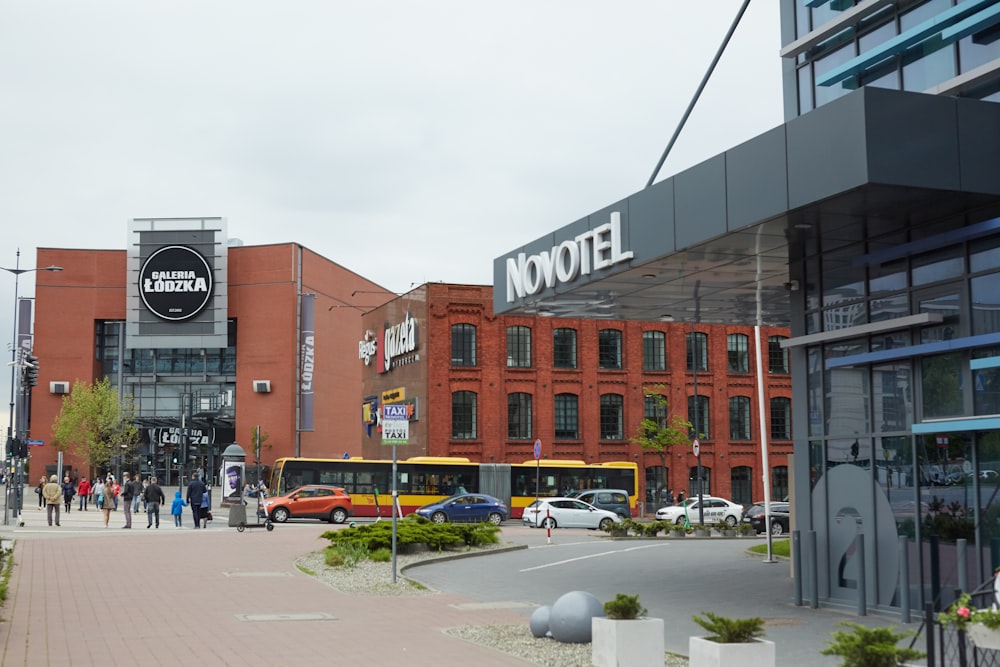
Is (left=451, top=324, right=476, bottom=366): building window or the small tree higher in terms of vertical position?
(left=451, top=324, right=476, bottom=366): building window

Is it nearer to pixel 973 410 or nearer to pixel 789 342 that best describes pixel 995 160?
pixel 973 410

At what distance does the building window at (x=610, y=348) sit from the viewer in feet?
214

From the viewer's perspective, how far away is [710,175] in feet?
49.8

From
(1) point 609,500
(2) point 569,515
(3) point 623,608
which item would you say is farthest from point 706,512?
(3) point 623,608

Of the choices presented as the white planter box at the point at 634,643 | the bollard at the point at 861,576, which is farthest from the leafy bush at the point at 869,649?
the bollard at the point at 861,576

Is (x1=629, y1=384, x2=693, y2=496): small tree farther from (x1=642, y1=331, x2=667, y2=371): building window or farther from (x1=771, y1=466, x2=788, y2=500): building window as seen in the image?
(x1=771, y1=466, x2=788, y2=500): building window

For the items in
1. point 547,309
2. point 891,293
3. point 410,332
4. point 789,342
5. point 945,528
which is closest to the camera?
point 945,528

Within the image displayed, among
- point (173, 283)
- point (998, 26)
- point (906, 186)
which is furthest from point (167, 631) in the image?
→ point (173, 283)

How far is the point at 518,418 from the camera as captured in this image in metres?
62.6

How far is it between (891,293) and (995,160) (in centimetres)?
280

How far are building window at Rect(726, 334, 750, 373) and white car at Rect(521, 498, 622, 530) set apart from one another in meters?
23.7

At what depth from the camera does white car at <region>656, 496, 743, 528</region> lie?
49.4 metres

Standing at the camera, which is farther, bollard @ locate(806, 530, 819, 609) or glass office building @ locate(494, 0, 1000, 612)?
bollard @ locate(806, 530, 819, 609)

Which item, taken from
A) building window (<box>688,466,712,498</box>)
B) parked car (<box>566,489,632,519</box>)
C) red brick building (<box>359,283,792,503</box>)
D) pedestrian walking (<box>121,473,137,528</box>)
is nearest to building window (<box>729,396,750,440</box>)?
red brick building (<box>359,283,792,503</box>)
